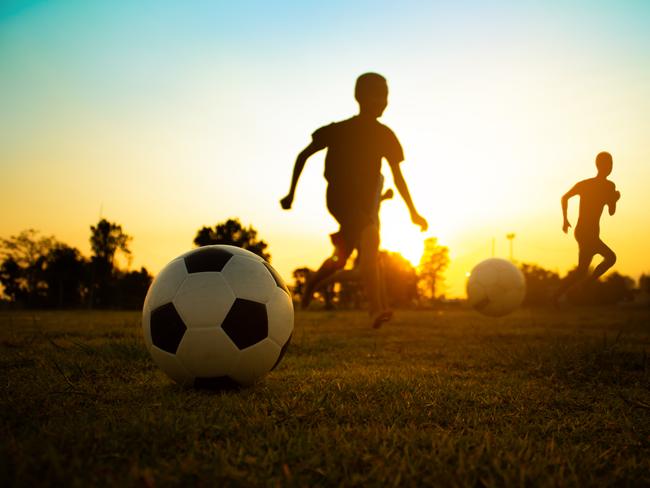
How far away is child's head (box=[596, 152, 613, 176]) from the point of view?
283 inches

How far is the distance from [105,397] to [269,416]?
3.38 feet

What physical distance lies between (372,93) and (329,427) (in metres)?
3.98

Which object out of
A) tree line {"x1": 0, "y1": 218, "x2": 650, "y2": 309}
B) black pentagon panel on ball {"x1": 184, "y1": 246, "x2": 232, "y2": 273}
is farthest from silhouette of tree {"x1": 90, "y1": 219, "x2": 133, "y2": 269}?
black pentagon panel on ball {"x1": 184, "y1": 246, "x2": 232, "y2": 273}

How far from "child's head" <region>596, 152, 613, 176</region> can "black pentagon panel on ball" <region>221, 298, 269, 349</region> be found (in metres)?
6.88

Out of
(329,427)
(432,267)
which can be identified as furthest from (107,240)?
(329,427)

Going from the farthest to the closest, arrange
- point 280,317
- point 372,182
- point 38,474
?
point 372,182 → point 280,317 → point 38,474

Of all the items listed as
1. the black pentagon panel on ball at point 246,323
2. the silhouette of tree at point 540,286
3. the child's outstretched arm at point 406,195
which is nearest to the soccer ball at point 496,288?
the child's outstretched arm at point 406,195

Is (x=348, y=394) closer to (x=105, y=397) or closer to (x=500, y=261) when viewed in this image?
(x=105, y=397)

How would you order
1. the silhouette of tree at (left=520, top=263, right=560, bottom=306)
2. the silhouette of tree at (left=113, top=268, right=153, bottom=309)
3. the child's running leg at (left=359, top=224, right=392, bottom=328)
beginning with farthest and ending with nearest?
the silhouette of tree at (left=113, top=268, right=153, bottom=309) → the silhouette of tree at (left=520, top=263, right=560, bottom=306) → the child's running leg at (left=359, top=224, right=392, bottom=328)

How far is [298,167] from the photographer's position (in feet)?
16.4

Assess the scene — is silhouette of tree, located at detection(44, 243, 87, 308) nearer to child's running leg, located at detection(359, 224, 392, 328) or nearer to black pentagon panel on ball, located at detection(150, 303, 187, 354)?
child's running leg, located at detection(359, 224, 392, 328)

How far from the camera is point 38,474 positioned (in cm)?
135

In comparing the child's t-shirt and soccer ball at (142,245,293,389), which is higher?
the child's t-shirt

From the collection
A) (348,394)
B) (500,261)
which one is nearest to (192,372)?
(348,394)
